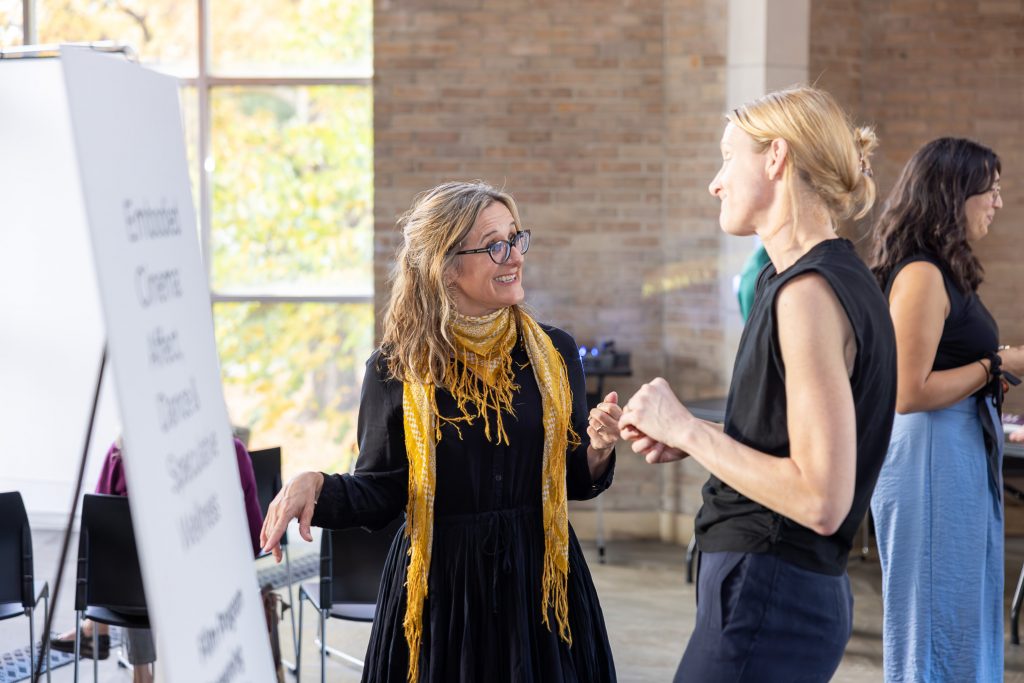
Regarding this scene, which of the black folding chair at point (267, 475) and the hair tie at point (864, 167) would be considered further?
the black folding chair at point (267, 475)

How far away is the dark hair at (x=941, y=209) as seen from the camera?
3006 mm

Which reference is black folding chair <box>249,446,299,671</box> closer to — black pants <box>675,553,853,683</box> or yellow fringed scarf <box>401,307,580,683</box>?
yellow fringed scarf <box>401,307,580,683</box>

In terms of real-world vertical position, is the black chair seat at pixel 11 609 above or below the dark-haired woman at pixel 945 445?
below

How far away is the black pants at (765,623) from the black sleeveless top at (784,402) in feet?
0.09

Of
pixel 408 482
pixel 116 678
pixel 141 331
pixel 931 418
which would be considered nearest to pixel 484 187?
pixel 408 482

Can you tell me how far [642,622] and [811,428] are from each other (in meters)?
3.76

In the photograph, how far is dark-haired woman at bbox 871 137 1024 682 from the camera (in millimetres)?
3012

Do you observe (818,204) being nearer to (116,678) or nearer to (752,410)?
(752,410)

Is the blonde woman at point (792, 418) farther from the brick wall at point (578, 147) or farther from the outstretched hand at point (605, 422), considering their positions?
the brick wall at point (578, 147)

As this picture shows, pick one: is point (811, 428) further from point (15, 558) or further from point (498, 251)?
point (15, 558)

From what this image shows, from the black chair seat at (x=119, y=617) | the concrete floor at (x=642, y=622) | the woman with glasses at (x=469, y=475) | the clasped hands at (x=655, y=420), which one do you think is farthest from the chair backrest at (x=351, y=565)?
the clasped hands at (x=655, y=420)

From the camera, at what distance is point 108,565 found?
3701 mm

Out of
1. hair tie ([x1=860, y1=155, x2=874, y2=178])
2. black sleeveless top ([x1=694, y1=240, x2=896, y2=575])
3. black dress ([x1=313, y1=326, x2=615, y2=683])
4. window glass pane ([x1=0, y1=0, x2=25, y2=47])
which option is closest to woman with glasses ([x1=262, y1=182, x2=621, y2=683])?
black dress ([x1=313, y1=326, x2=615, y2=683])

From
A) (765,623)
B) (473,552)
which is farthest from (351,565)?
(765,623)
